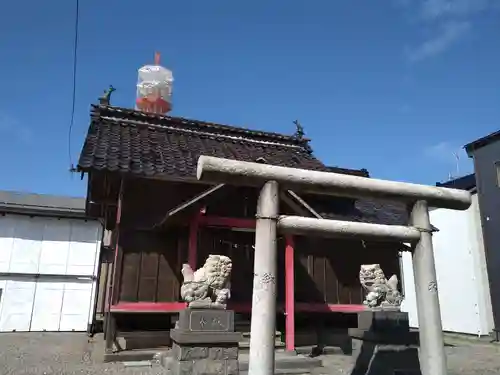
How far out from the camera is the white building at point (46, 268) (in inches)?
736

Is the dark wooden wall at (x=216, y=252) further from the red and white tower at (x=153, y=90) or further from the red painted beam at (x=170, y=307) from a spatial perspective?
the red and white tower at (x=153, y=90)

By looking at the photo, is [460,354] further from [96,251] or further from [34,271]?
[34,271]

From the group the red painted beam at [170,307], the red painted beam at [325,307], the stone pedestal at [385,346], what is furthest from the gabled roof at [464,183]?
the stone pedestal at [385,346]

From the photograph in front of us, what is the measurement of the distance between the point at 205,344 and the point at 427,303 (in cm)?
442

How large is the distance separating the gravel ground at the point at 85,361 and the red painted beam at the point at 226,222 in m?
3.77

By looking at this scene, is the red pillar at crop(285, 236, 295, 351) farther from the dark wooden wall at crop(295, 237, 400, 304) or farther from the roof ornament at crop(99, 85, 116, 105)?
the roof ornament at crop(99, 85, 116, 105)

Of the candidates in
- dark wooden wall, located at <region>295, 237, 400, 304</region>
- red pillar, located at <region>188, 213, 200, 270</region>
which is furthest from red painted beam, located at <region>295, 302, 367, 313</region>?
red pillar, located at <region>188, 213, 200, 270</region>

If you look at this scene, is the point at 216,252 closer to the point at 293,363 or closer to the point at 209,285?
the point at 209,285

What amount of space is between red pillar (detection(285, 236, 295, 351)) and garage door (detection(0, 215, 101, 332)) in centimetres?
1241

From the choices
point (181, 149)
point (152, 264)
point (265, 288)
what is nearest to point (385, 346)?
point (265, 288)

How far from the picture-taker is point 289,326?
1059 cm

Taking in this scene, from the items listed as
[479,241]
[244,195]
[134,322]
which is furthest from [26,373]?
[479,241]

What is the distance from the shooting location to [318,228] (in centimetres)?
521

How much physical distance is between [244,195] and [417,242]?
273 inches
